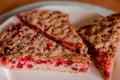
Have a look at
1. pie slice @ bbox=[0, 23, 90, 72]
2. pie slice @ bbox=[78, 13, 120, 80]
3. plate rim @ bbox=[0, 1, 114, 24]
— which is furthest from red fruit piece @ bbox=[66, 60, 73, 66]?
plate rim @ bbox=[0, 1, 114, 24]

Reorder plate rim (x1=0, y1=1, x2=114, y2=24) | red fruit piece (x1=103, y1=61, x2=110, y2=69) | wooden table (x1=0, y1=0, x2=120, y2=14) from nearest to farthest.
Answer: red fruit piece (x1=103, y1=61, x2=110, y2=69)
plate rim (x1=0, y1=1, x2=114, y2=24)
wooden table (x1=0, y1=0, x2=120, y2=14)

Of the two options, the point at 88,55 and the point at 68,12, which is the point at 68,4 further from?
the point at 88,55

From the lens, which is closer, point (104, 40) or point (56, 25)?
point (104, 40)

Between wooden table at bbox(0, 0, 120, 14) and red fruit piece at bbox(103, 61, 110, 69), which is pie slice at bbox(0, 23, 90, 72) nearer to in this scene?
red fruit piece at bbox(103, 61, 110, 69)

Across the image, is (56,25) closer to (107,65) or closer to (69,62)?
(69,62)

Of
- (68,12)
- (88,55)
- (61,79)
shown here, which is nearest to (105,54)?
(88,55)

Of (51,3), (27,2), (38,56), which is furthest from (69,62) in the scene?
(27,2)

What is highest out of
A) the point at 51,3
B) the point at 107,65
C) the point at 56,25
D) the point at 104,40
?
the point at 51,3

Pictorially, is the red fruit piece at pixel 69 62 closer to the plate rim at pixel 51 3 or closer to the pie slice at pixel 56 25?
the pie slice at pixel 56 25
